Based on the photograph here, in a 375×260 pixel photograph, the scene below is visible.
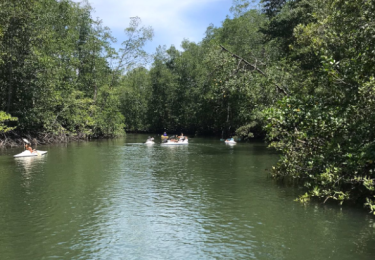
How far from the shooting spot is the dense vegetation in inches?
420

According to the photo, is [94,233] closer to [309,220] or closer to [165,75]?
[309,220]

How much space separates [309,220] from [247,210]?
6.47 ft

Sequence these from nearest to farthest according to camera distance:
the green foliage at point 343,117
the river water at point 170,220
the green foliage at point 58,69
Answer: the river water at point 170,220, the green foliage at point 343,117, the green foliage at point 58,69

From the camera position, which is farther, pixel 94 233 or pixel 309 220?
pixel 309 220

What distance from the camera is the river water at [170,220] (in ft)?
25.5

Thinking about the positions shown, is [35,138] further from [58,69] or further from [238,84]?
[238,84]

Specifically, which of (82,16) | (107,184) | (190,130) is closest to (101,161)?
(107,184)

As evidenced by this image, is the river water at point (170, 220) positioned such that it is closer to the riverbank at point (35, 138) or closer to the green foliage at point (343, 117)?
the green foliage at point (343, 117)

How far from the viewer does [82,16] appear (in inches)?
1816

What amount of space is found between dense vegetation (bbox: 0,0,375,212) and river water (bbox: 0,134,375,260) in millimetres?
1344

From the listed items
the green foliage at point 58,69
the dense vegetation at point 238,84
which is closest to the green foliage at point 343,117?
the dense vegetation at point 238,84

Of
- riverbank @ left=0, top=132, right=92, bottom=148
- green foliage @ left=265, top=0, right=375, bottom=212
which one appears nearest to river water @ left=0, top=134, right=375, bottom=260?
green foliage @ left=265, top=0, right=375, bottom=212

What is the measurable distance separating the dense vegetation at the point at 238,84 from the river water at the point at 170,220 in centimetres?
134

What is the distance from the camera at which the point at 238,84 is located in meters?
17.8
